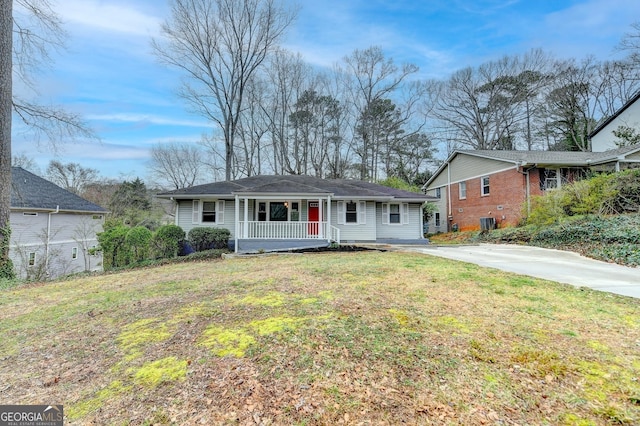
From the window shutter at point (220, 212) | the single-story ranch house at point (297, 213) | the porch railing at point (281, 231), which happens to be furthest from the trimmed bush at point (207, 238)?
the window shutter at point (220, 212)

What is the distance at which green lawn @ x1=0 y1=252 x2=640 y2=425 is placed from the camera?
210cm

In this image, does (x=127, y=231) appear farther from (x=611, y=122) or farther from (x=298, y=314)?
(x=611, y=122)

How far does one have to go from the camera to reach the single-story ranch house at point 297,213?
13.3 m

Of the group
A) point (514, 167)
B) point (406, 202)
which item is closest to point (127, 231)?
point (406, 202)

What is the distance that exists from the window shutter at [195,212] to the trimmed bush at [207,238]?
149 cm

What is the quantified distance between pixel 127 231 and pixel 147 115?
43.4ft

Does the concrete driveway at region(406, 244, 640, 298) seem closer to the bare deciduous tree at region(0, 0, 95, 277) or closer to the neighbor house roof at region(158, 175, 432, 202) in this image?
the neighbor house roof at region(158, 175, 432, 202)

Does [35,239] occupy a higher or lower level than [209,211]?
lower

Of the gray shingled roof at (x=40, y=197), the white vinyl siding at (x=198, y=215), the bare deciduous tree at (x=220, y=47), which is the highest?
the bare deciduous tree at (x=220, y=47)

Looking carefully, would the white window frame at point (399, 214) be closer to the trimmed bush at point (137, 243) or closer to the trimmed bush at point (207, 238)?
the trimmed bush at point (207, 238)

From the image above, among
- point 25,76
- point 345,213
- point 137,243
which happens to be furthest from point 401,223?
point 25,76

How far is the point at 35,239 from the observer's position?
1447 cm

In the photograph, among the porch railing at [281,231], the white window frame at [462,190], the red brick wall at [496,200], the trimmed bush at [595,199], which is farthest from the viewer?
the white window frame at [462,190]

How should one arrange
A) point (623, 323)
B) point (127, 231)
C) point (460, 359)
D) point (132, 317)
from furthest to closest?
point (127, 231)
point (132, 317)
point (623, 323)
point (460, 359)
